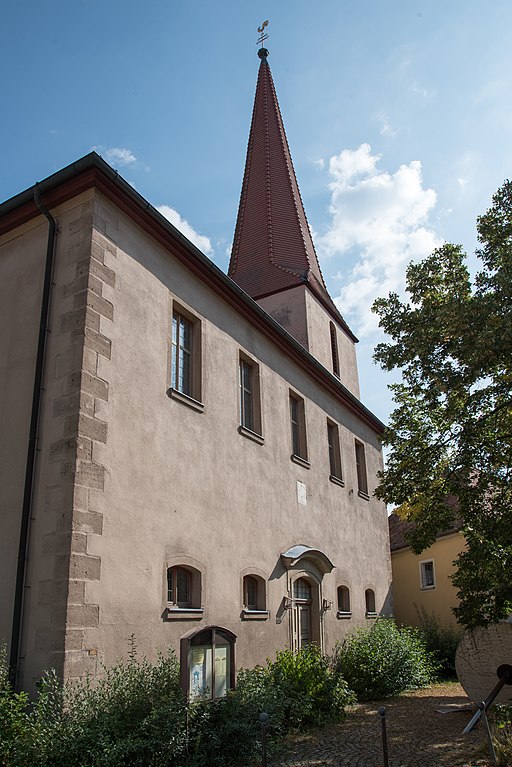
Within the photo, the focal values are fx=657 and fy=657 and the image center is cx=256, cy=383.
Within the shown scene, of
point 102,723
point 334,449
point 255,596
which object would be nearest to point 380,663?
point 255,596

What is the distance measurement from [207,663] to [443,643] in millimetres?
12407

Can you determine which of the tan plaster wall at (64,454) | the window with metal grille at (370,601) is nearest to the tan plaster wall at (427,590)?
the window with metal grille at (370,601)

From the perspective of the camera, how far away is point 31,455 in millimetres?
Answer: 8547

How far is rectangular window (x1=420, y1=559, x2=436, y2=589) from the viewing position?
2225 centimetres

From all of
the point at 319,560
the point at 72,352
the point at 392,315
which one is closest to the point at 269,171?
the point at 392,315

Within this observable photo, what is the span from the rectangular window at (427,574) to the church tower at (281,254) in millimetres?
6477

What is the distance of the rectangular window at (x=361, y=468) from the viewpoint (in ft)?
62.6

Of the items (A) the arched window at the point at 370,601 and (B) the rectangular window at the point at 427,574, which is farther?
(B) the rectangular window at the point at 427,574

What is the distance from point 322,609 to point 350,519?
3401mm

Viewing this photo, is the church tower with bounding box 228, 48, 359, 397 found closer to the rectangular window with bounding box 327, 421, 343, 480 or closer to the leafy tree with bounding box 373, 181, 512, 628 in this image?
the rectangular window with bounding box 327, 421, 343, 480

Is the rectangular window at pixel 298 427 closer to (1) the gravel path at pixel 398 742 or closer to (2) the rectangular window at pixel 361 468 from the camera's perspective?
(2) the rectangular window at pixel 361 468

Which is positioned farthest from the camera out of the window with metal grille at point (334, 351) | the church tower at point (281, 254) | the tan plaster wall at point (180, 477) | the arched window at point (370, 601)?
the window with metal grille at point (334, 351)

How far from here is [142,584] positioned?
888 cm

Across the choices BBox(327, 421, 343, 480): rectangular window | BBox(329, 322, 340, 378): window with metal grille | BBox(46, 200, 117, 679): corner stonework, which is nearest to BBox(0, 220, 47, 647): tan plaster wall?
BBox(46, 200, 117, 679): corner stonework
